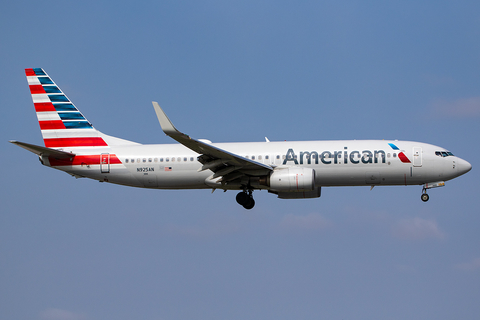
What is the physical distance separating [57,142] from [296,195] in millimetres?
15458

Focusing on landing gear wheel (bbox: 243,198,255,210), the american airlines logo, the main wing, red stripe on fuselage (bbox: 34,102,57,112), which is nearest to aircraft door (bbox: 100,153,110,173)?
red stripe on fuselage (bbox: 34,102,57,112)

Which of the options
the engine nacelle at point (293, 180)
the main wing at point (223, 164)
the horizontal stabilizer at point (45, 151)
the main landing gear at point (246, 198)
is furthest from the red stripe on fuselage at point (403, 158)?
the horizontal stabilizer at point (45, 151)

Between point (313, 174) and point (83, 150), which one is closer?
point (313, 174)

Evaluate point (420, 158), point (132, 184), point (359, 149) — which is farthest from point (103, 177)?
point (420, 158)

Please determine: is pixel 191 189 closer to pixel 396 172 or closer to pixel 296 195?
pixel 296 195

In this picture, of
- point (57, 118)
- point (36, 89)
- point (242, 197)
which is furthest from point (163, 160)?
point (36, 89)

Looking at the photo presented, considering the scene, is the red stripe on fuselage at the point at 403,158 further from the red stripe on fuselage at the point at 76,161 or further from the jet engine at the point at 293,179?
the red stripe on fuselage at the point at 76,161

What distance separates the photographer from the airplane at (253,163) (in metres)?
30.3

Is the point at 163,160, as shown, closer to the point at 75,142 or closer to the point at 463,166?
the point at 75,142

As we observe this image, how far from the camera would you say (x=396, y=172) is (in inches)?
1203

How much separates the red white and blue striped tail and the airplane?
7 cm

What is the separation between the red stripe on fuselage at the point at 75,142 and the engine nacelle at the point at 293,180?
11265mm

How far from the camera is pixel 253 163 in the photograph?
29.7 m

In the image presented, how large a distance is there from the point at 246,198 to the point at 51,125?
13.6m
